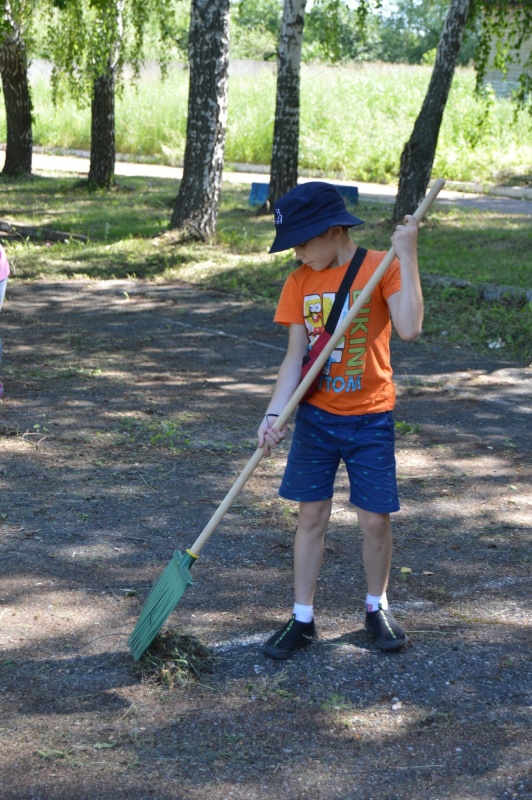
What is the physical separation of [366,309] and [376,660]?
117cm

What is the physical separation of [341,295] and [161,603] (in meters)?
1.14

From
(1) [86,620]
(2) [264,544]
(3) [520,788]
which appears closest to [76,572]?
(1) [86,620]

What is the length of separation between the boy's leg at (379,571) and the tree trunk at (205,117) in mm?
8217

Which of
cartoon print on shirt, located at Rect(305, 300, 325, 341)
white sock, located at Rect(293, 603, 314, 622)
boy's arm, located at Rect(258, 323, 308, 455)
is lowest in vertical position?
white sock, located at Rect(293, 603, 314, 622)

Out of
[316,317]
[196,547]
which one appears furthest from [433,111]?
[196,547]

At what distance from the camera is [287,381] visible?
320 centimetres

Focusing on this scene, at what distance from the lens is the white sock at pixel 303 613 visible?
10.8ft

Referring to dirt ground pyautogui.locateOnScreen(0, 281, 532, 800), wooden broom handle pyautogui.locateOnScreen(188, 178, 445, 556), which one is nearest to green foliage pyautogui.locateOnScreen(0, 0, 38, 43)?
dirt ground pyautogui.locateOnScreen(0, 281, 532, 800)

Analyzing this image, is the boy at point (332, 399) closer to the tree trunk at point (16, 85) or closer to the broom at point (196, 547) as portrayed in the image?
the broom at point (196, 547)

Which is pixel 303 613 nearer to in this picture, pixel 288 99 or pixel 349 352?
pixel 349 352

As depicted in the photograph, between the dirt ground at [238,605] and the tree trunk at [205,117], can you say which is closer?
the dirt ground at [238,605]

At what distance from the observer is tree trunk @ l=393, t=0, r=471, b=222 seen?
35.2 feet

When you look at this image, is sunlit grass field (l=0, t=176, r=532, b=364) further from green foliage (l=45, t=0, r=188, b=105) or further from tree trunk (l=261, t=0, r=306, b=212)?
green foliage (l=45, t=0, r=188, b=105)

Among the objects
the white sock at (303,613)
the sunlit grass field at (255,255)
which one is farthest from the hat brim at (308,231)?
the sunlit grass field at (255,255)
